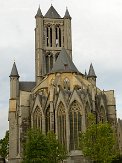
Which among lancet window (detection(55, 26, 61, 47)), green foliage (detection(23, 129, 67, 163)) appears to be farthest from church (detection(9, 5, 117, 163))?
green foliage (detection(23, 129, 67, 163))

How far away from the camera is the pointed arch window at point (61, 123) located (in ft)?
170

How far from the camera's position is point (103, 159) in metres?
34.9

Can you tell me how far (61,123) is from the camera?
5262 centimetres

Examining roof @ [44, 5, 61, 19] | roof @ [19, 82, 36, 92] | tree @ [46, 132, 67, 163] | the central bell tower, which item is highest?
roof @ [44, 5, 61, 19]

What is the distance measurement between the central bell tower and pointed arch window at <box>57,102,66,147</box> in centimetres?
2029

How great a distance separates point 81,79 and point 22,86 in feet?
43.2

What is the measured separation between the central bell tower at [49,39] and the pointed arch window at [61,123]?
20.3m

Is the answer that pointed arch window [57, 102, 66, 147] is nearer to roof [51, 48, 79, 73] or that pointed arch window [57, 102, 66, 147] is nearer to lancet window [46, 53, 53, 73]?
roof [51, 48, 79, 73]

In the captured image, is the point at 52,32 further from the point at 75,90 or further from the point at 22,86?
the point at 75,90

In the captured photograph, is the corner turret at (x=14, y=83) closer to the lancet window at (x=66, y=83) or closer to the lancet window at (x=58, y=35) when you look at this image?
the lancet window at (x=66, y=83)

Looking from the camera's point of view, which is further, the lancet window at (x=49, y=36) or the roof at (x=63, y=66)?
the lancet window at (x=49, y=36)

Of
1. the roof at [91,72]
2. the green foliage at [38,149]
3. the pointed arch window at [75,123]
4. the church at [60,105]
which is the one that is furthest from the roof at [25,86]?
the green foliage at [38,149]

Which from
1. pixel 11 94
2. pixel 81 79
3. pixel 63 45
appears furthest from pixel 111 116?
pixel 63 45

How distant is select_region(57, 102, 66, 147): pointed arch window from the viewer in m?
51.8
